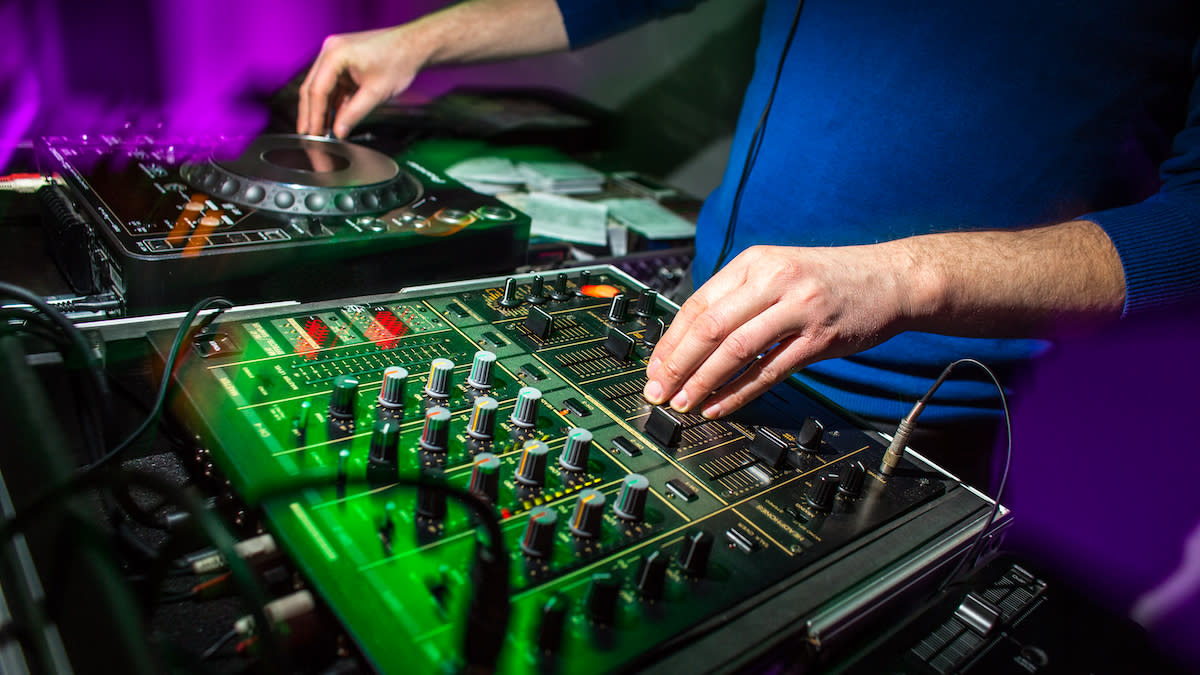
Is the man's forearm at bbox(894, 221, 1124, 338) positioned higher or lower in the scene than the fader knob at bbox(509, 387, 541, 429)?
higher

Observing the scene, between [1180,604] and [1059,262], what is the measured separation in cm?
170

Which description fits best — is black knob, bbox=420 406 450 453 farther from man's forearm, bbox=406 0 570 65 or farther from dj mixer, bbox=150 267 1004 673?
man's forearm, bbox=406 0 570 65

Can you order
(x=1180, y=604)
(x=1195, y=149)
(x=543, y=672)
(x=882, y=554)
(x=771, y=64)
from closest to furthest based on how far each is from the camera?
Answer: (x=543, y=672) < (x=882, y=554) < (x=1195, y=149) < (x=771, y=64) < (x=1180, y=604)

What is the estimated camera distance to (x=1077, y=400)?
1853 mm

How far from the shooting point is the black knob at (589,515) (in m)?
0.79

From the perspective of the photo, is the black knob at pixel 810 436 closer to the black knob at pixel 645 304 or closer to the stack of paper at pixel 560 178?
the black knob at pixel 645 304

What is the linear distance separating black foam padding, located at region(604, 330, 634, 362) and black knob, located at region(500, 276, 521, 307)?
194 mm

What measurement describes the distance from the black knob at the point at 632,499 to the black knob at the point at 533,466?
10cm

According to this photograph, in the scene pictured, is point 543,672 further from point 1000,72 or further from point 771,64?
point 771,64

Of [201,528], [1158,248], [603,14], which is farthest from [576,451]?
[603,14]

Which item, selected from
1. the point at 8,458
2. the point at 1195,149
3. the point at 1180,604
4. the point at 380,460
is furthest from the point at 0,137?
the point at 1180,604

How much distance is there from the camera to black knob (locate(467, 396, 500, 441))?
2.98ft

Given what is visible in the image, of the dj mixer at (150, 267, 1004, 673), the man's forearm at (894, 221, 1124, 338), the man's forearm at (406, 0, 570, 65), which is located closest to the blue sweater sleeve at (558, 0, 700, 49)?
the man's forearm at (406, 0, 570, 65)

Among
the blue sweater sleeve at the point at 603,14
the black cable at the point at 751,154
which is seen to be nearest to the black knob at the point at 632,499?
the black cable at the point at 751,154
